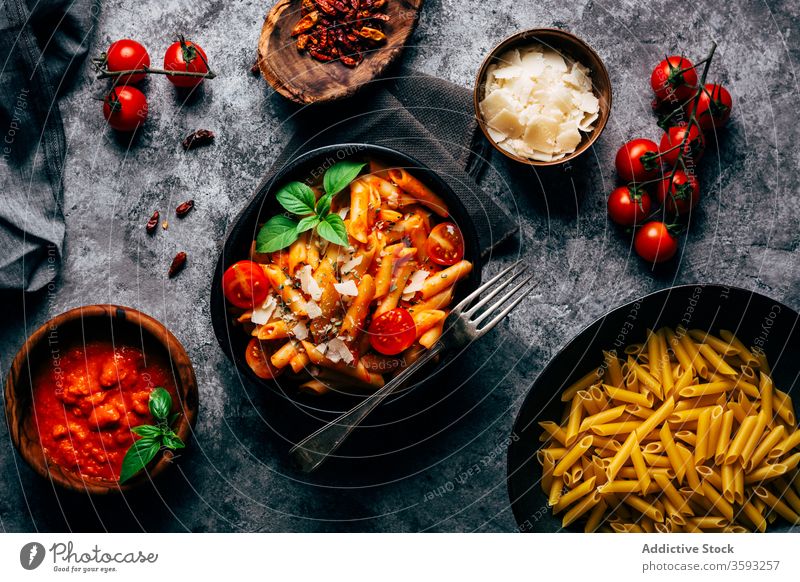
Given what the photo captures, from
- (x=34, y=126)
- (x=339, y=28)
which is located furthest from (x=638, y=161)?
(x=34, y=126)

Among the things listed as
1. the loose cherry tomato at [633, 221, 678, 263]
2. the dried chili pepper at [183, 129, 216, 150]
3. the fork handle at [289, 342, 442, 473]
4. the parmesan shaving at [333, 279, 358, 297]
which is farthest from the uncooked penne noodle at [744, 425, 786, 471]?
the dried chili pepper at [183, 129, 216, 150]

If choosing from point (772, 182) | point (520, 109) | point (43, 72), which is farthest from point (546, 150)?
point (43, 72)

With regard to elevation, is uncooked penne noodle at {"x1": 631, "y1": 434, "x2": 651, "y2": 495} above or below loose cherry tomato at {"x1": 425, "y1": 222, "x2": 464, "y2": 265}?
below

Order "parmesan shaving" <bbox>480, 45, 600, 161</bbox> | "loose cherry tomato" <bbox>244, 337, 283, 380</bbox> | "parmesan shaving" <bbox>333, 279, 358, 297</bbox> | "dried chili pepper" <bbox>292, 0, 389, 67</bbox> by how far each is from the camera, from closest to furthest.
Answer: "parmesan shaving" <bbox>333, 279, 358, 297</bbox>, "loose cherry tomato" <bbox>244, 337, 283, 380</bbox>, "parmesan shaving" <bbox>480, 45, 600, 161</bbox>, "dried chili pepper" <bbox>292, 0, 389, 67</bbox>

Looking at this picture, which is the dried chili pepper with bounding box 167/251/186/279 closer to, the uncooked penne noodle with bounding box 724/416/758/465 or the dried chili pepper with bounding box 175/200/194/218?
the dried chili pepper with bounding box 175/200/194/218

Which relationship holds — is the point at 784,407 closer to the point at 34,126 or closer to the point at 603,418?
the point at 603,418

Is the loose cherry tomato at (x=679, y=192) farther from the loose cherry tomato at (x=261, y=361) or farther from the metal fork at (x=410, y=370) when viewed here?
the loose cherry tomato at (x=261, y=361)
